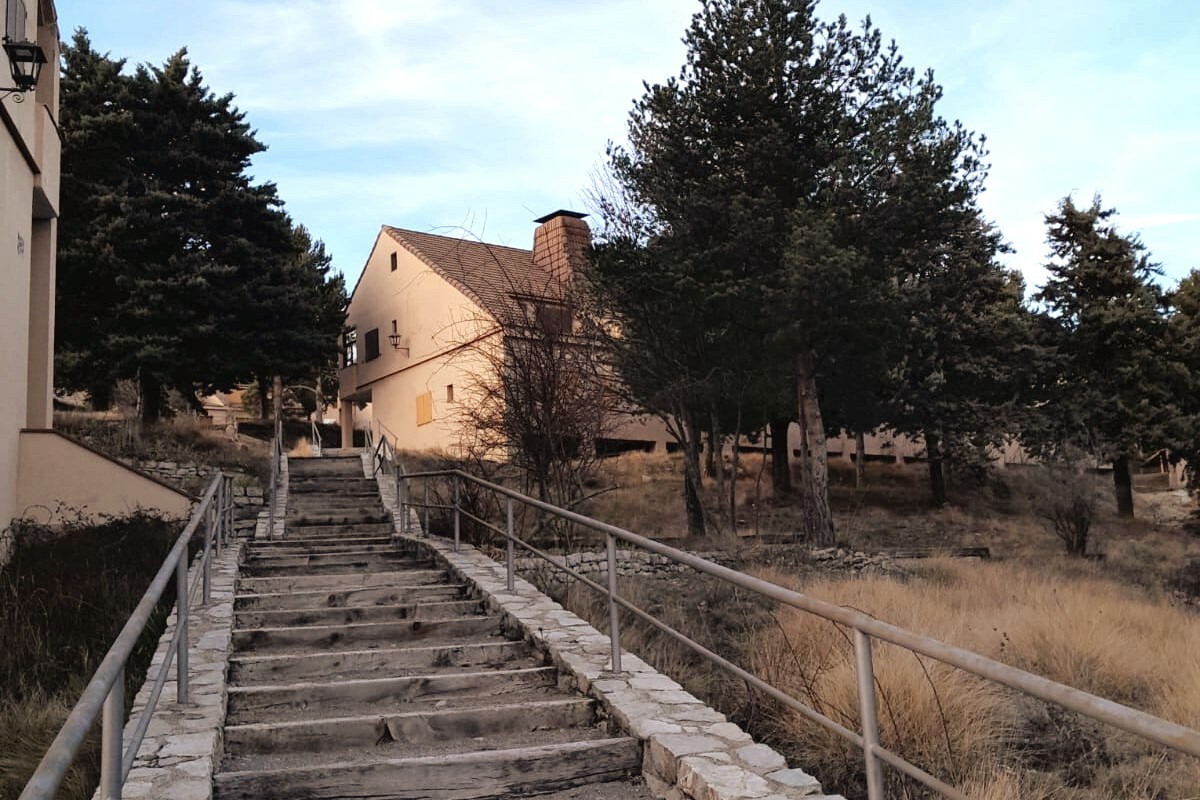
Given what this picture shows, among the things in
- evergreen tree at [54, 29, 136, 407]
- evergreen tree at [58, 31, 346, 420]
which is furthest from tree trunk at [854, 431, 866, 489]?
evergreen tree at [54, 29, 136, 407]

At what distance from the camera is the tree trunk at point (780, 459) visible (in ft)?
88.0

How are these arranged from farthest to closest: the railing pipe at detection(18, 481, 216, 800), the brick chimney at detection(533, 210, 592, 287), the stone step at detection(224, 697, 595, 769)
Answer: the brick chimney at detection(533, 210, 592, 287) < the stone step at detection(224, 697, 595, 769) < the railing pipe at detection(18, 481, 216, 800)

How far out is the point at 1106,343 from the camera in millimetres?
27469

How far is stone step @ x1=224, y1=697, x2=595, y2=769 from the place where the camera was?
5055 millimetres

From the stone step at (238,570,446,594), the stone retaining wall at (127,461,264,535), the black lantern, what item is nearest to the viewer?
the stone step at (238,570,446,594)

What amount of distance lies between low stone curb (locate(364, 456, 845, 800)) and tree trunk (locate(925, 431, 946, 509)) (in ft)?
67.1

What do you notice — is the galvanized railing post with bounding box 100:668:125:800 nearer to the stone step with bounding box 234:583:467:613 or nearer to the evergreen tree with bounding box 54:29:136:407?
the stone step with bounding box 234:583:467:613

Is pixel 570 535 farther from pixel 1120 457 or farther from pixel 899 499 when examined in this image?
pixel 1120 457

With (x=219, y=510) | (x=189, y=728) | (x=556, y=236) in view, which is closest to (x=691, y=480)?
(x=219, y=510)

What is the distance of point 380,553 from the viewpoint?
11.6 m

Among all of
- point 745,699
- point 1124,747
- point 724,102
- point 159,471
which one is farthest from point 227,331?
point 1124,747

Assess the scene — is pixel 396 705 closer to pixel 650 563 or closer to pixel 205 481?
pixel 650 563

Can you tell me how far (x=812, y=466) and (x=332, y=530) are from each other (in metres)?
8.60

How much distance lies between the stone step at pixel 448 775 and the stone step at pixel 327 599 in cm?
349
